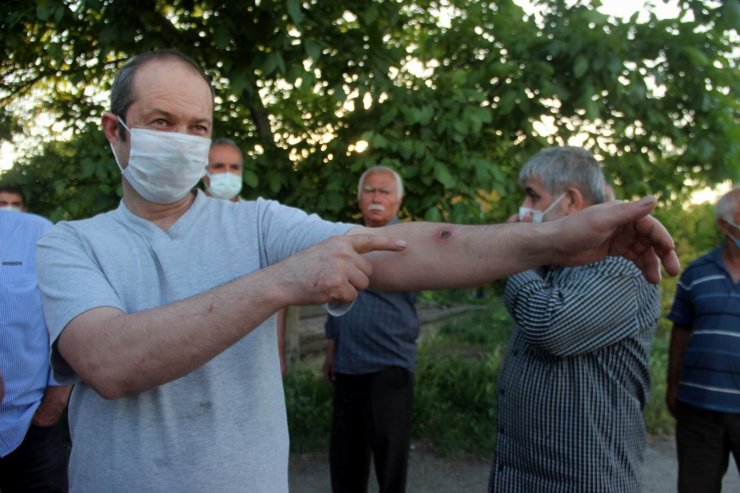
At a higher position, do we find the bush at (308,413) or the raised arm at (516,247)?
the raised arm at (516,247)

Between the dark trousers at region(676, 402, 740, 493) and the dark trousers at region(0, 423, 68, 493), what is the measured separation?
3336mm

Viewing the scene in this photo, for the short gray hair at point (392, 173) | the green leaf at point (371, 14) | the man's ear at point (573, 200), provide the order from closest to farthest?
the man's ear at point (573, 200) → the short gray hair at point (392, 173) → the green leaf at point (371, 14)

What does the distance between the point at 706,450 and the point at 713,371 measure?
0.43 metres

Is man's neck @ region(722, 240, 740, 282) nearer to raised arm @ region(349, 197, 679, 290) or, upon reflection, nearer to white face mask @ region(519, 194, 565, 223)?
white face mask @ region(519, 194, 565, 223)

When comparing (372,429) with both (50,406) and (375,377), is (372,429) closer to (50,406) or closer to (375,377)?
(375,377)

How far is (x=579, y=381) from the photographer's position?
2490 mm

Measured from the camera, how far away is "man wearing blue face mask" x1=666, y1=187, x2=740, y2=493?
3.44m

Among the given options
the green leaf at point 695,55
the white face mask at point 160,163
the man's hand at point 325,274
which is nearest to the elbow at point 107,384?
the man's hand at point 325,274

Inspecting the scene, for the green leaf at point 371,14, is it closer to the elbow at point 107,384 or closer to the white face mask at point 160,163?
the white face mask at point 160,163

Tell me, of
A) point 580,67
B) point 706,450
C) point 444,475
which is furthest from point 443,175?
point 444,475

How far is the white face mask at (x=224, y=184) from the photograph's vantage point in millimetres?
4074

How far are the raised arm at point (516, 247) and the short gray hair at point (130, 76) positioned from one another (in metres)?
0.68

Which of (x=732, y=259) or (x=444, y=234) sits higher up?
(x=444, y=234)

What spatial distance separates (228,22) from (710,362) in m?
3.47
